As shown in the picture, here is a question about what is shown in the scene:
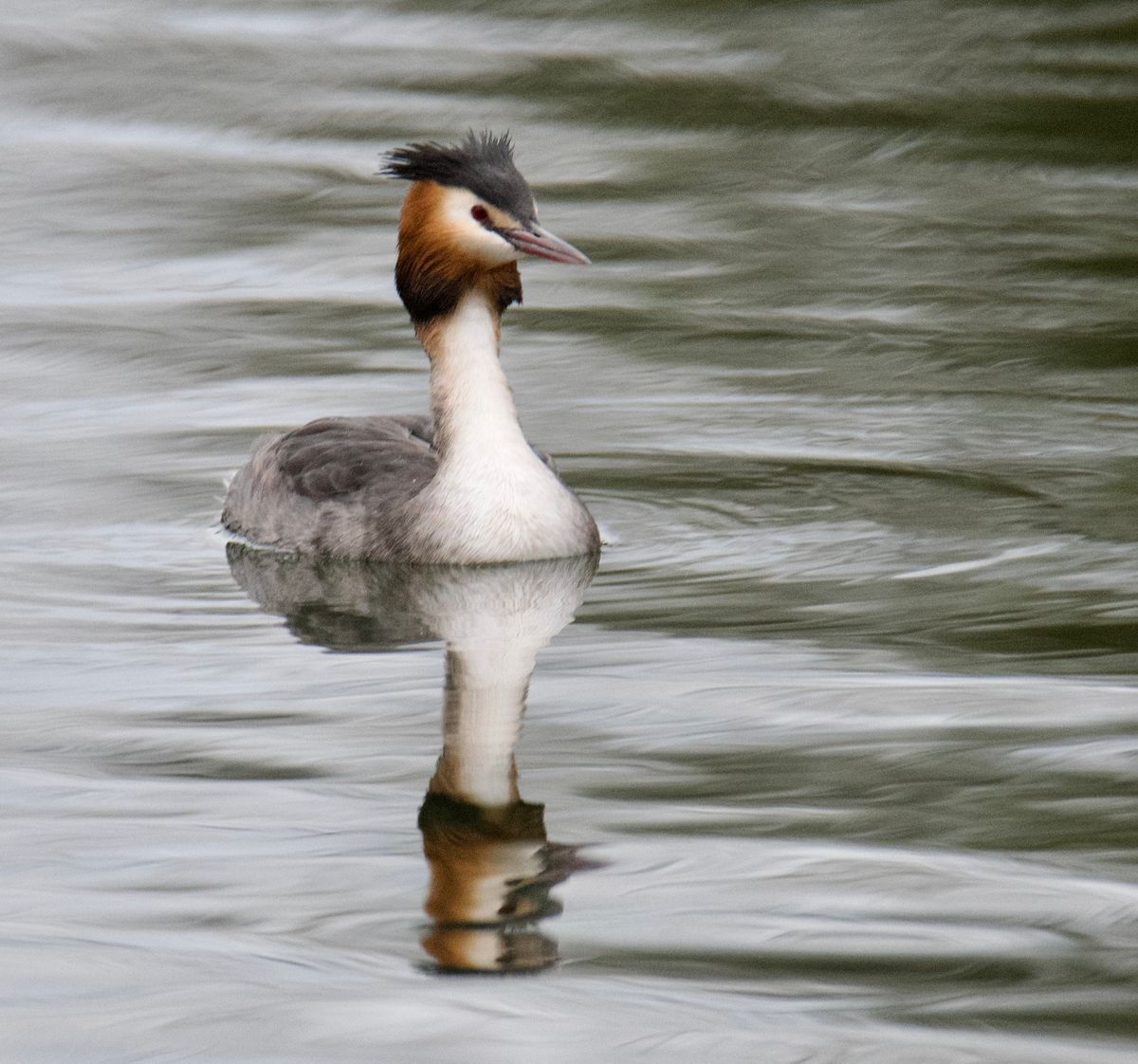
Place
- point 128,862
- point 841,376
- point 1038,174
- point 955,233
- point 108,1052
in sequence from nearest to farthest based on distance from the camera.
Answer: point 108,1052
point 128,862
point 841,376
point 955,233
point 1038,174

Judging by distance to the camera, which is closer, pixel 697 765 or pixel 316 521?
pixel 697 765

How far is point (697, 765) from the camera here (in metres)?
5.99

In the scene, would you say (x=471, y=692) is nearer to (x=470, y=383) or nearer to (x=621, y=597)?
(x=621, y=597)

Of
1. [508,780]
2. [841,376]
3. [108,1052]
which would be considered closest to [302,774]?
[508,780]

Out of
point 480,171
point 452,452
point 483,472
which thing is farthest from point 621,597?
point 480,171

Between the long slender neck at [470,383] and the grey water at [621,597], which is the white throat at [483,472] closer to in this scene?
the long slender neck at [470,383]

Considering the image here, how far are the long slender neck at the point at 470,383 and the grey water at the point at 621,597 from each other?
51 centimetres

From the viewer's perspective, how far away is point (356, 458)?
8875 millimetres

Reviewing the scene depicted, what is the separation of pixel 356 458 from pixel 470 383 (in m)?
0.57

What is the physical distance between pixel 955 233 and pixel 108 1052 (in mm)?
9517

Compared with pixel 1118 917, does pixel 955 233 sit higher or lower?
higher

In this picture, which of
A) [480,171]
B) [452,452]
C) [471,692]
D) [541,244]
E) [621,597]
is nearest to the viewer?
[471,692]

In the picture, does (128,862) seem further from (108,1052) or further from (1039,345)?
(1039,345)

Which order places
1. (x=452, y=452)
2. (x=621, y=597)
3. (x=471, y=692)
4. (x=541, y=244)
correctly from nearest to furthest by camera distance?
1. (x=471, y=692)
2. (x=621, y=597)
3. (x=541, y=244)
4. (x=452, y=452)
